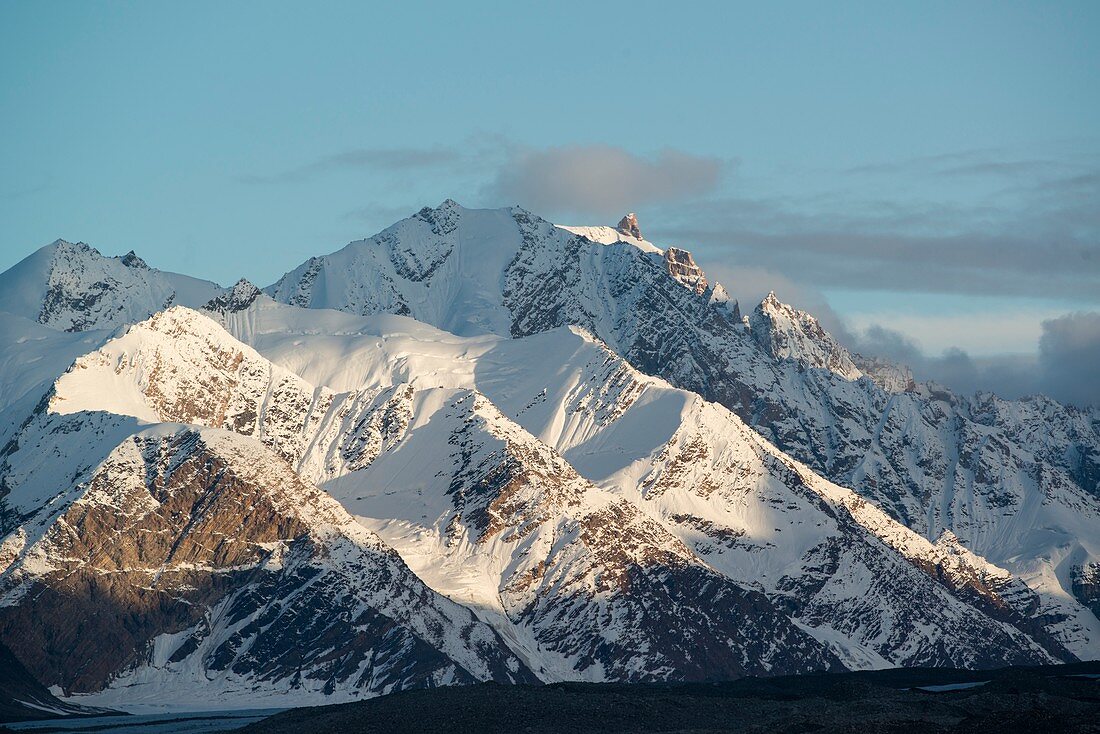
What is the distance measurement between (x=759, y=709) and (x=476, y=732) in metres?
33.0

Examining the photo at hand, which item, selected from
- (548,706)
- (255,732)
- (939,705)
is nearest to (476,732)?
(548,706)

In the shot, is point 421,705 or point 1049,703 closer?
point 1049,703

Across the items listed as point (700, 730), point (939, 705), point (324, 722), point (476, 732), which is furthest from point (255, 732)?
point (939, 705)

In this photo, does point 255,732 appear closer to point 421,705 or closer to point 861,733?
point 421,705

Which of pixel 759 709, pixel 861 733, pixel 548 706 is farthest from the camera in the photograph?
pixel 759 709

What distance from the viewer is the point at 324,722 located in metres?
189

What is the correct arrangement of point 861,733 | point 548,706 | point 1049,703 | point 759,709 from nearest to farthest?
point 861,733, point 1049,703, point 548,706, point 759,709

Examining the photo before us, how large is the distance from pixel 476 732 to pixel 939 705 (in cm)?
4026

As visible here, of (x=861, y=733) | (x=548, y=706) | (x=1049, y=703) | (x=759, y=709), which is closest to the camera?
(x=861, y=733)

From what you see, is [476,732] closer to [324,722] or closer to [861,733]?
[324,722]

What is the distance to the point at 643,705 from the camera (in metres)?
189

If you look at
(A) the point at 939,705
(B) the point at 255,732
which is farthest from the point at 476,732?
(A) the point at 939,705

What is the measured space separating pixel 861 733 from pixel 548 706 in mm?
37491

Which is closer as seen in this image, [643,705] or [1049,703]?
[1049,703]
